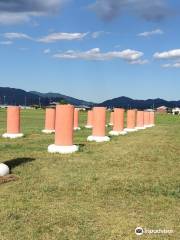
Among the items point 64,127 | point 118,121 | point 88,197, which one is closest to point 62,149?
point 64,127

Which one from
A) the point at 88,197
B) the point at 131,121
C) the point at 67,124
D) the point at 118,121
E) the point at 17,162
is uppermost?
the point at 67,124

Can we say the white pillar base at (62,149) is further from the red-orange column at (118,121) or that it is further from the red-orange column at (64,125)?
the red-orange column at (118,121)

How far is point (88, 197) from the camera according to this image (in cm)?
887

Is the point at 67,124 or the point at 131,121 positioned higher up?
the point at 67,124

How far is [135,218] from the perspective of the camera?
7.48 m

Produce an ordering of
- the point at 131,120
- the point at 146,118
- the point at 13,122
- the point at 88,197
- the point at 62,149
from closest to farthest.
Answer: the point at 88,197 → the point at 62,149 → the point at 13,122 → the point at 131,120 → the point at 146,118

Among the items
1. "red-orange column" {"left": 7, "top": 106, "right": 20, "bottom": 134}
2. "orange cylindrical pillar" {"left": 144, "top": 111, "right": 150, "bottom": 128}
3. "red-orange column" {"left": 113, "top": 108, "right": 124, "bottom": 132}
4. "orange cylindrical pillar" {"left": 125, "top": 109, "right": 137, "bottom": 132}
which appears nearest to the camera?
"red-orange column" {"left": 7, "top": 106, "right": 20, "bottom": 134}

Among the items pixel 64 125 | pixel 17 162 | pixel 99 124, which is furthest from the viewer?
pixel 99 124

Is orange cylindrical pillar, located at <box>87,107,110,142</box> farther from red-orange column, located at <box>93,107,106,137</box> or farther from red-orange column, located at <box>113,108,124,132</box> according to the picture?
red-orange column, located at <box>113,108,124,132</box>

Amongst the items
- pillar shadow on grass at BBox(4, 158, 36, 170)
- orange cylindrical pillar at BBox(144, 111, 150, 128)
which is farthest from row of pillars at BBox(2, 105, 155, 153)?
orange cylindrical pillar at BBox(144, 111, 150, 128)

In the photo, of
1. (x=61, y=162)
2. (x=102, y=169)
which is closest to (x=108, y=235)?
(x=102, y=169)

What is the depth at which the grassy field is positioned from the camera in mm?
6902

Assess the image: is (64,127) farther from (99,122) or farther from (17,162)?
(99,122)

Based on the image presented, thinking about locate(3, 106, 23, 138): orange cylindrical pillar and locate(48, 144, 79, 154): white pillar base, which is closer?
locate(48, 144, 79, 154): white pillar base
